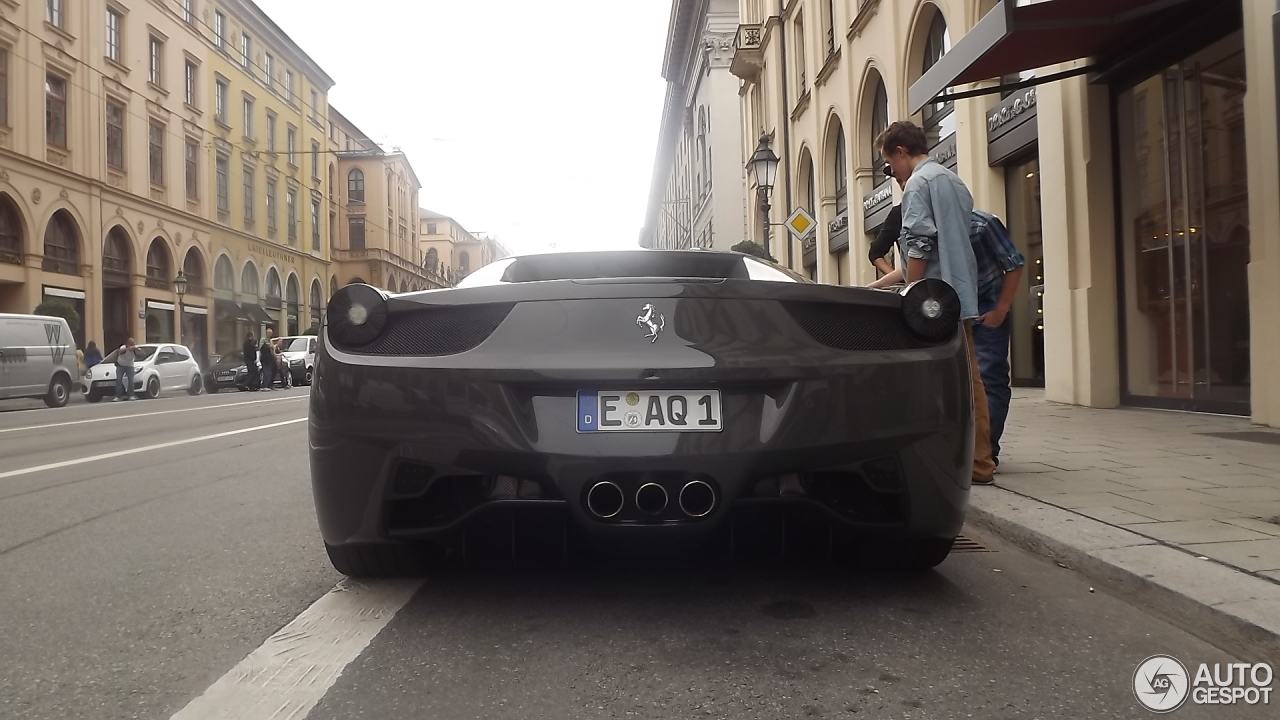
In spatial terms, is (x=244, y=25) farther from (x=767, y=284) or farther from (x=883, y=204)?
(x=767, y=284)

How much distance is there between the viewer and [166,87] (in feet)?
112

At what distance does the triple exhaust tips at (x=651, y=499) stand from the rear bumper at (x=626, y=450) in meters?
0.02

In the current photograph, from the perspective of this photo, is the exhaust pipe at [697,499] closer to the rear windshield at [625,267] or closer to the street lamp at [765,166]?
the rear windshield at [625,267]

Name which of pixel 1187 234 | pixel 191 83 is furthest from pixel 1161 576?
pixel 191 83

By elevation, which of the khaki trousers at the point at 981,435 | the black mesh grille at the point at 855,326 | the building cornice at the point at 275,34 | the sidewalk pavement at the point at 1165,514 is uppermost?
the building cornice at the point at 275,34

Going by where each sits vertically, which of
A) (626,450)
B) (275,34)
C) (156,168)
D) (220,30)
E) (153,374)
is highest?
(275,34)

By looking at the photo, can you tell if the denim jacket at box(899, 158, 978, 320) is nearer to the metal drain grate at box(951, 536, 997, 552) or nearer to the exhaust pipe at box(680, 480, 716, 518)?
the metal drain grate at box(951, 536, 997, 552)

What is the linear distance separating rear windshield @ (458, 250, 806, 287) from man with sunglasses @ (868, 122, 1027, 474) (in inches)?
55.5

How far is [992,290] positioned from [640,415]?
9.83 ft

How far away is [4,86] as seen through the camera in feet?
82.2

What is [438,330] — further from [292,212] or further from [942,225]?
[292,212]

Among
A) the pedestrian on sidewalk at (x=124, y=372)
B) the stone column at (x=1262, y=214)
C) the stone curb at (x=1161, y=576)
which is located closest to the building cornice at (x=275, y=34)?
the pedestrian on sidewalk at (x=124, y=372)

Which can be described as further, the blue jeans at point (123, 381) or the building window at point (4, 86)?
the building window at point (4, 86)

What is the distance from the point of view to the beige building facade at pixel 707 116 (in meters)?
37.2
